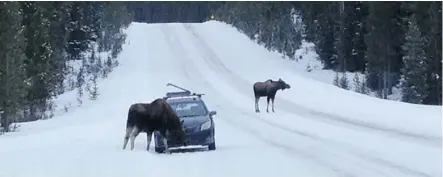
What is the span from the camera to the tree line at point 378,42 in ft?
128

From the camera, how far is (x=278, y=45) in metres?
70.9

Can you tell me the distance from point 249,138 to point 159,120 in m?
4.62

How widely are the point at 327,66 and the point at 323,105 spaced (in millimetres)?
25897

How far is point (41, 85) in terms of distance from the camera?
3359 centimetres

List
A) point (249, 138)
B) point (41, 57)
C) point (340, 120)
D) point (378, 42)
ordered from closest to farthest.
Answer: point (249, 138), point (340, 120), point (41, 57), point (378, 42)

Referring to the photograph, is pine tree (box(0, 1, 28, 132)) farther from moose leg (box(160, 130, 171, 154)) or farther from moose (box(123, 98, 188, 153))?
moose leg (box(160, 130, 171, 154))

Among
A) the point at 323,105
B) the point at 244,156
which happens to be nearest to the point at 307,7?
the point at 323,105

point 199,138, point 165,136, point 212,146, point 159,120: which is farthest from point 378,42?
point 159,120

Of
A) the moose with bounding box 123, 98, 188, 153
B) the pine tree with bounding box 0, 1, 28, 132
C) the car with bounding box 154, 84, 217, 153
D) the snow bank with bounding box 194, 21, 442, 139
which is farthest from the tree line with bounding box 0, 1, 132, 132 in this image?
the moose with bounding box 123, 98, 188, 153

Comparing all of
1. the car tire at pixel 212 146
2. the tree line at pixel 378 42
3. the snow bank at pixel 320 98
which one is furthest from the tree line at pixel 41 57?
the tree line at pixel 378 42

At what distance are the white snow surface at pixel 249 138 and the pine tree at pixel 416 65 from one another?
3810mm

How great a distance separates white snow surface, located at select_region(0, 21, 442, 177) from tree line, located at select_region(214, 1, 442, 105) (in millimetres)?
3956

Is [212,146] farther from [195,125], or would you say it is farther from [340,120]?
[340,120]

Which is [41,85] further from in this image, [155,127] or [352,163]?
[352,163]
